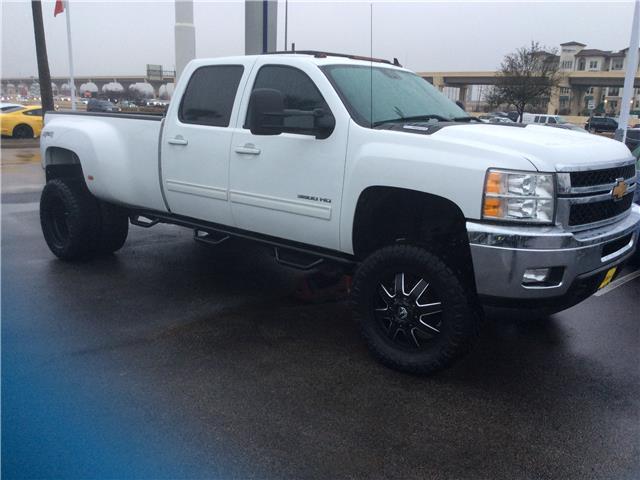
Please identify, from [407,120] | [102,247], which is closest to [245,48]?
[102,247]

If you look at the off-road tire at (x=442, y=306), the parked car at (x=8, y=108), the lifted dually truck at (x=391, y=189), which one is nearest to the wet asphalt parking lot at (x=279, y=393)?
the off-road tire at (x=442, y=306)

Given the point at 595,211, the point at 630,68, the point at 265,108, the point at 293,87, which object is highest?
the point at 630,68

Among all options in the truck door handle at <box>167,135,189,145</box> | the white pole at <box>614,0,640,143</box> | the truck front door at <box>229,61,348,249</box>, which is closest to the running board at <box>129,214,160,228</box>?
the truck door handle at <box>167,135,189,145</box>

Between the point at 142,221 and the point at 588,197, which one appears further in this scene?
the point at 142,221

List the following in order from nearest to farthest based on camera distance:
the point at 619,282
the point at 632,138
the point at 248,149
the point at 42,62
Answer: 1. the point at 248,149
2. the point at 619,282
3. the point at 632,138
4. the point at 42,62

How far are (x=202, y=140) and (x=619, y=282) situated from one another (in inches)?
182

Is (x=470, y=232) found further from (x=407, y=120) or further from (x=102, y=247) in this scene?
(x=102, y=247)

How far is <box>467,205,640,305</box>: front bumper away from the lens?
11.3 ft

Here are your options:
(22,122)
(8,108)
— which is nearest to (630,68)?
(22,122)

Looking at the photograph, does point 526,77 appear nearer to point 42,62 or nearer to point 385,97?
point 42,62

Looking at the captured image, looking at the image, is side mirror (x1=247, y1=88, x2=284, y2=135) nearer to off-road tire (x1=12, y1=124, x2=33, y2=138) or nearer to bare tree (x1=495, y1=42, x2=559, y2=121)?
off-road tire (x1=12, y1=124, x2=33, y2=138)

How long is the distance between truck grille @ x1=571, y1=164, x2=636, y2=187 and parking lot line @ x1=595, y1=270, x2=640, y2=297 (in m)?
2.24

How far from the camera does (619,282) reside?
645 cm

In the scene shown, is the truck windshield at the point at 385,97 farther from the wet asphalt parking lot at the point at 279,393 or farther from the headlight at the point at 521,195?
the wet asphalt parking lot at the point at 279,393
